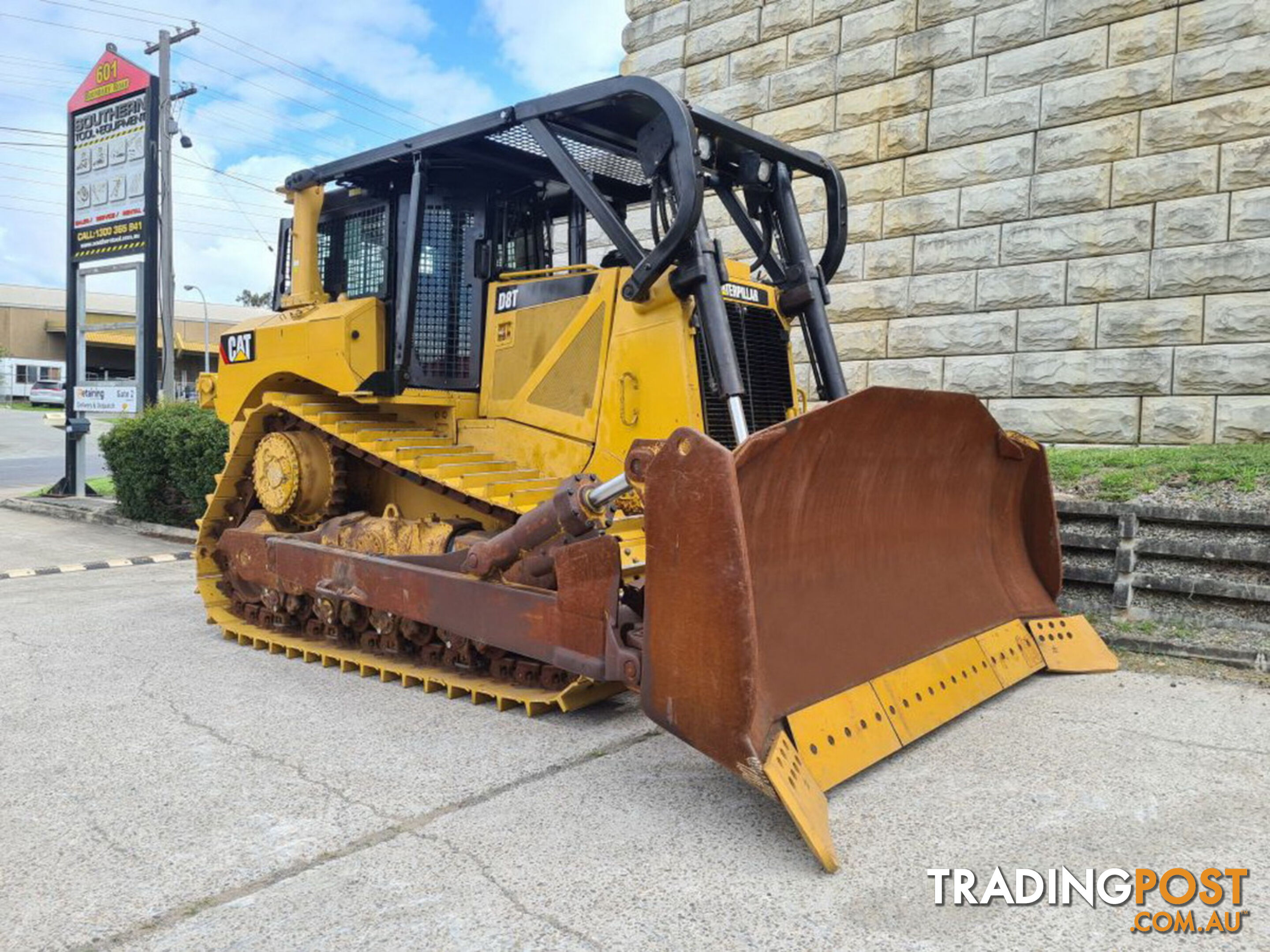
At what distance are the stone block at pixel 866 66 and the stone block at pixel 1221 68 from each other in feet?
7.87

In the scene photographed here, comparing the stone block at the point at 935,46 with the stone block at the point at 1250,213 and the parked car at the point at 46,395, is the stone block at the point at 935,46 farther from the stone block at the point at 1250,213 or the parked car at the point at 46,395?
the parked car at the point at 46,395

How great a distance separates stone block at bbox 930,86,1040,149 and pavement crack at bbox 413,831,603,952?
744cm

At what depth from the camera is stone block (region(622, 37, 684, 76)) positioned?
33.5 ft

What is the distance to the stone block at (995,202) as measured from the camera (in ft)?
25.8

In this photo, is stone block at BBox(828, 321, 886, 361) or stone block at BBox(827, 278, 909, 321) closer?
stone block at BBox(827, 278, 909, 321)

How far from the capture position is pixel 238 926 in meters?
2.43

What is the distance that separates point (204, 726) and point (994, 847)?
318 centimetres

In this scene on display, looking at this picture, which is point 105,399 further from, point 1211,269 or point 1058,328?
point 1211,269

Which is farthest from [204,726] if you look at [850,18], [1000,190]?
[850,18]

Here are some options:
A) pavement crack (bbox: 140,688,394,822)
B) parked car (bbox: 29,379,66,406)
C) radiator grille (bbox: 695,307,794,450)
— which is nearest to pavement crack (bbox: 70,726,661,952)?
pavement crack (bbox: 140,688,394,822)

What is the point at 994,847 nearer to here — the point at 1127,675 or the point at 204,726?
the point at 1127,675

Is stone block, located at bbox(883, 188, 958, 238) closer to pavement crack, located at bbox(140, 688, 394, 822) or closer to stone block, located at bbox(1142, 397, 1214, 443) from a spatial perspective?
stone block, located at bbox(1142, 397, 1214, 443)

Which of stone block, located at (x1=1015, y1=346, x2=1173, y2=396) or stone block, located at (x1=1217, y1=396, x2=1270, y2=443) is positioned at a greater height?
stone block, located at (x1=1015, y1=346, x2=1173, y2=396)

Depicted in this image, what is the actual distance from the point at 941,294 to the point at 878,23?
8.74 feet
